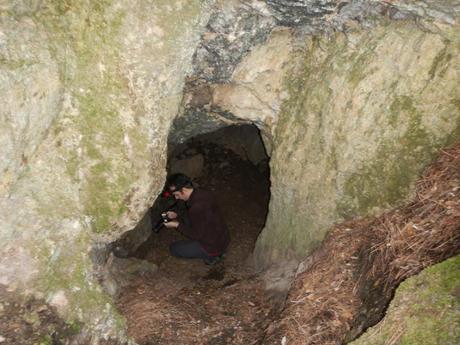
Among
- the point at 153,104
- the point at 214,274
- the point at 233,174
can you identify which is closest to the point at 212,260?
the point at 214,274

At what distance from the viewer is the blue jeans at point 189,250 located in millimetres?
6738

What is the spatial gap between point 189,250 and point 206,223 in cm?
89

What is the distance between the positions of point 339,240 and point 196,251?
3116 millimetres

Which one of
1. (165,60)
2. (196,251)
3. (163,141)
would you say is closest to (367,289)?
(163,141)

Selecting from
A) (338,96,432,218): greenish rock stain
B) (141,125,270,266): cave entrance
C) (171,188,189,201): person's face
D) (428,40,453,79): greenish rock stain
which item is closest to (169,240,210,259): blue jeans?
(141,125,270,266): cave entrance

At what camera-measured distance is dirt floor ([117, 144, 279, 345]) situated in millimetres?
4498

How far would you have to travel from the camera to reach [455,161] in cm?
363

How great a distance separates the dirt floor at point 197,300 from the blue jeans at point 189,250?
0.76 feet

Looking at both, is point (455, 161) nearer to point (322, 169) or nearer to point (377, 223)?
point (377, 223)

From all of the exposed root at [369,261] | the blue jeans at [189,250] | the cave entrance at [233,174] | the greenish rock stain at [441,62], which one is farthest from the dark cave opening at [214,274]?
the greenish rock stain at [441,62]

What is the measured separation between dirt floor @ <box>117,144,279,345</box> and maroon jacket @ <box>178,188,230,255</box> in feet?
1.63

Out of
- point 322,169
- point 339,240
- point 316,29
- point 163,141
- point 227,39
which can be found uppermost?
point 316,29

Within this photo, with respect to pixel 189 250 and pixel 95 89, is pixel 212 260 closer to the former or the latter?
pixel 189 250

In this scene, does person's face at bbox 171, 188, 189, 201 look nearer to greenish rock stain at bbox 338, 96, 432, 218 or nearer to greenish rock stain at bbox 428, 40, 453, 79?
greenish rock stain at bbox 338, 96, 432, 218
